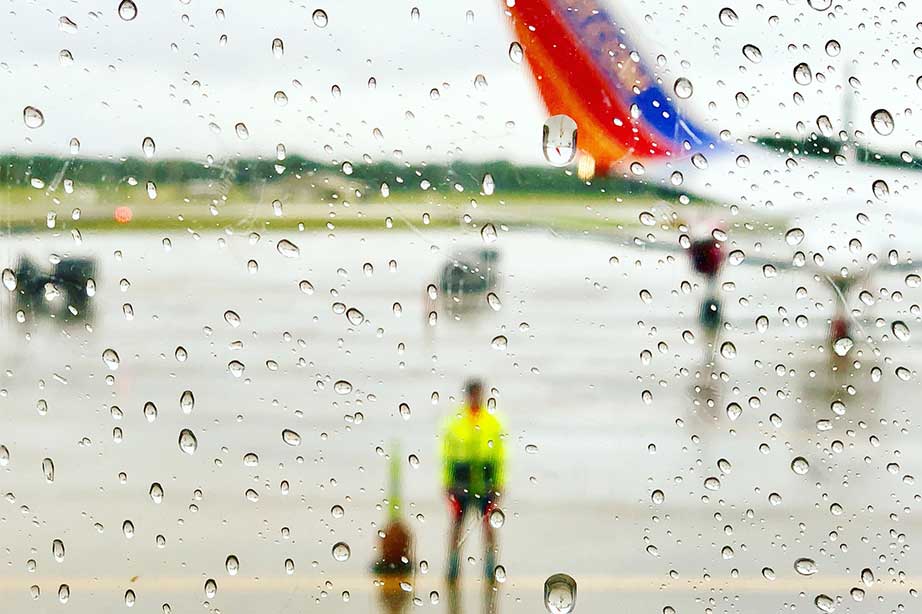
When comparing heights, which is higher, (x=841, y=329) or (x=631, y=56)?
(x=631, y=56)

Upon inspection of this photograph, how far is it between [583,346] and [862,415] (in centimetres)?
36

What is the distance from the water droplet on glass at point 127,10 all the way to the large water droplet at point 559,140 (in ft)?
1.68

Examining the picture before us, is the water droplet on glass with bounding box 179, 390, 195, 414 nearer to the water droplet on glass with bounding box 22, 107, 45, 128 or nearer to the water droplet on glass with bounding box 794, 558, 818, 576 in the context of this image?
the water droplet on glass with bounding box 22, 107, 45, 128

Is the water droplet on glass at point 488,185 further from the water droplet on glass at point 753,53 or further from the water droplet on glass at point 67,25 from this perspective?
the water droplet on glass at point 67,25

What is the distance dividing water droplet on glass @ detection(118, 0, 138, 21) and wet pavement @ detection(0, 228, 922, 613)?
262mm

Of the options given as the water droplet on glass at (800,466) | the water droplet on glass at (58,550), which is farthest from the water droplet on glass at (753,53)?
the water droplet on glass at (58,550)

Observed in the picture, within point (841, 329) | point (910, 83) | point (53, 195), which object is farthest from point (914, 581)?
point (53, 195)

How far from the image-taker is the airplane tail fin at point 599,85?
1038 mm

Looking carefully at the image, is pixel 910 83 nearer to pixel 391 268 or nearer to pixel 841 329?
pixel 841 329

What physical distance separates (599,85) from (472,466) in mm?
497

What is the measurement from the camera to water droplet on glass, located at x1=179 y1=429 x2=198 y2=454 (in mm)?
1086

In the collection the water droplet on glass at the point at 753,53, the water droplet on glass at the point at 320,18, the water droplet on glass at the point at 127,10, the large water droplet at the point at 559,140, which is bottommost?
the large water droplet at the point at 559,140

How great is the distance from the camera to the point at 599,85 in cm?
106

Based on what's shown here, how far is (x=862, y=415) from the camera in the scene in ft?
3.57
